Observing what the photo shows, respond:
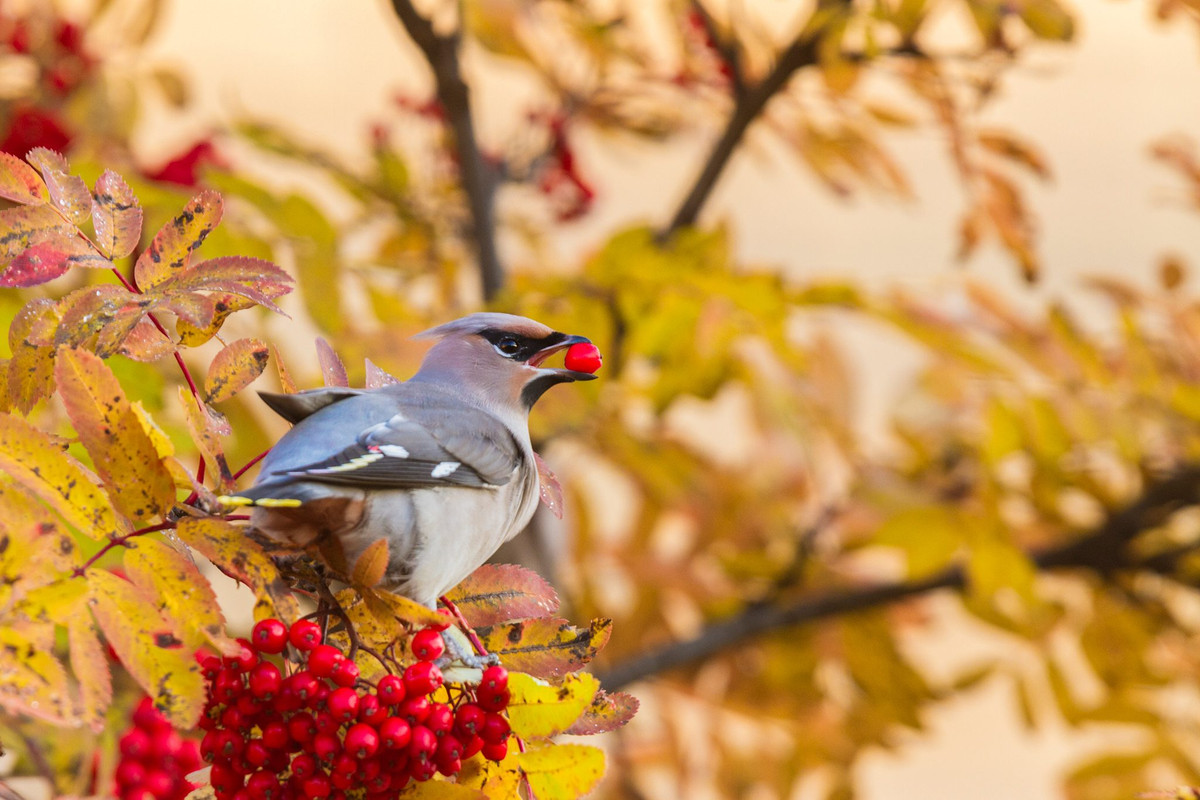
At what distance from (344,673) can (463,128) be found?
84 centimetres

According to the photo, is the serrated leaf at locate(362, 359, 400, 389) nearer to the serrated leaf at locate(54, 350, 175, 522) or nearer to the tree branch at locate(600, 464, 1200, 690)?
the serrated leaf at locate(54, 350, 175, 522)

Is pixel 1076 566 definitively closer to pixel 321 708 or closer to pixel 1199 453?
pixel 1199 453

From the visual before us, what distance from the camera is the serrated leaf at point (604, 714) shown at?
1.62 feet

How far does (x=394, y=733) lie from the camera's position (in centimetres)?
45

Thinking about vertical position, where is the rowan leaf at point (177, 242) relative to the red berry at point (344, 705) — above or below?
above

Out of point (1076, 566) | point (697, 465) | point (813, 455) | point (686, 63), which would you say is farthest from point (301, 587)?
point (1076, 566)

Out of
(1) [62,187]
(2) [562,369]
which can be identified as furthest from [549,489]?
(1) [62,187]

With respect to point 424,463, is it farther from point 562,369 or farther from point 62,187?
point 62,187

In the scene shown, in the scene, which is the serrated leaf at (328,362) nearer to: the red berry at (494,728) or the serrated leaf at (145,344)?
the serrated leaf at (145,344)

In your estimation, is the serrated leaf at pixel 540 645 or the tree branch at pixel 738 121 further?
the tree branch at pixel 738 121

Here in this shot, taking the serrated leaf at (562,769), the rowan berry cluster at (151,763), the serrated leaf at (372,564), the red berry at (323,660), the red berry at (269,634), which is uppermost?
the serrated leaf at (372,564)

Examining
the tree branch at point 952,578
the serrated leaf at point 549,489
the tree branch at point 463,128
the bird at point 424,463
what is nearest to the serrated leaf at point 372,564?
the bird at point 424,463

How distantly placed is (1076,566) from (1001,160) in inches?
25.0

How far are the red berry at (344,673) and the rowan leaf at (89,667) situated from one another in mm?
85
